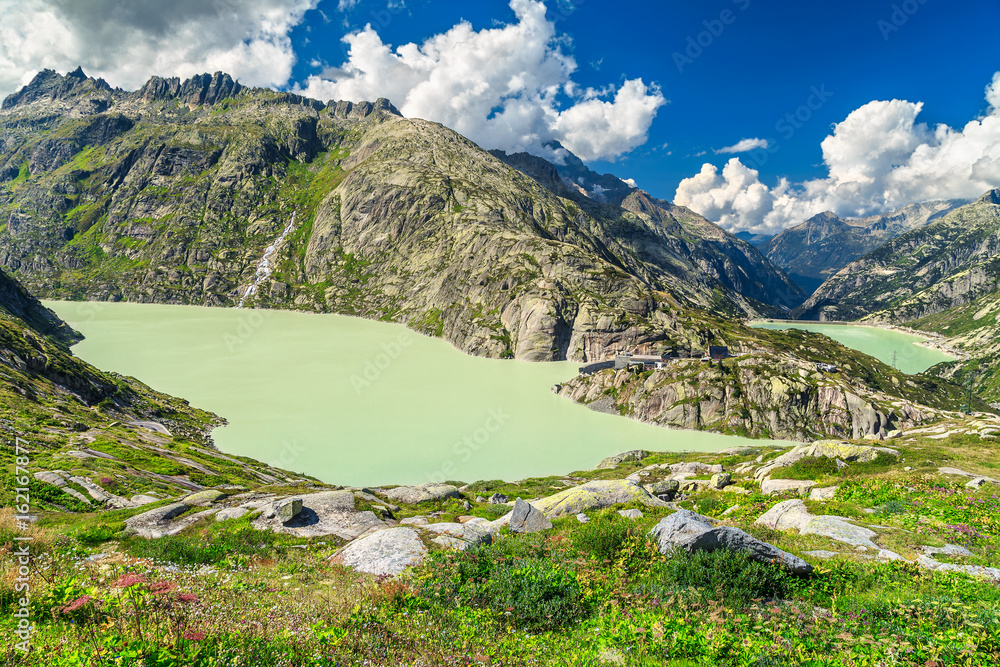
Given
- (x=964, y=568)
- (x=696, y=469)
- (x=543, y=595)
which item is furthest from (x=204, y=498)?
(x=696, y=469)

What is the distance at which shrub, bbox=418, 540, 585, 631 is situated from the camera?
369 inches

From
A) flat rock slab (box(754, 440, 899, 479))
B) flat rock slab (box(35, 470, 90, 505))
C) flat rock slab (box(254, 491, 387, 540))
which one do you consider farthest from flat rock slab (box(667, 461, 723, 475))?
flat rock slab (box(35, 470, 90, 505))

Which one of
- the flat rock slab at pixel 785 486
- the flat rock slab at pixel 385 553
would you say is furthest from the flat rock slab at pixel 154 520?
the flat rock slab at pixel 785 486

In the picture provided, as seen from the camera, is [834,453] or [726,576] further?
[834,453]

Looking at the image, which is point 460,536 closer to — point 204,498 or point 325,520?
point 325,520

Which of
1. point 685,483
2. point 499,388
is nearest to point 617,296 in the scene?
point 499,388

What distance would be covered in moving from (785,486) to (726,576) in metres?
18.2

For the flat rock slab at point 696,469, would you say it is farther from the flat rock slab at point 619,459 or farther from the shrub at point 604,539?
the shrub at point 604,539

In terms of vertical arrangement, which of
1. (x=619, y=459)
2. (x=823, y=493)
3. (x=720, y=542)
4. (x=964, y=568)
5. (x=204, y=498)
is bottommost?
(x=619, y=459)

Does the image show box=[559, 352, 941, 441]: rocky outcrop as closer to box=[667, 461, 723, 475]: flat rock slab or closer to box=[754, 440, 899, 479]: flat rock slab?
box=[667, 461, 723, 475]: flat rock slab

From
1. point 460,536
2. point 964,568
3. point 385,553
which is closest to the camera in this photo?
point 964,568

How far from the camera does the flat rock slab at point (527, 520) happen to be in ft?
53.4

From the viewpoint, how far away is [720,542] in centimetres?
1106

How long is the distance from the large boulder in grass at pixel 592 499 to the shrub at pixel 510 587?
7.08 m
